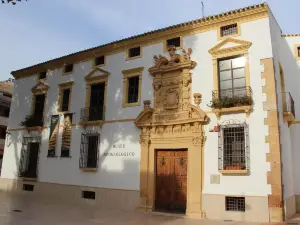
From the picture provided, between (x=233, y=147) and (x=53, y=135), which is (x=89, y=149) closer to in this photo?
(x=53, y=135)

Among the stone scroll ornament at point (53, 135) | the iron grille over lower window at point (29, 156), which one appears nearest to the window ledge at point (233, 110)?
the stone scroll ornament at point (53, 135)

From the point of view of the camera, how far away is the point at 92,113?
1580 cm

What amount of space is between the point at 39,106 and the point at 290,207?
50.5 ft

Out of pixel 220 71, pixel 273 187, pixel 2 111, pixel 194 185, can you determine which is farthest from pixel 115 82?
pixel 2 111

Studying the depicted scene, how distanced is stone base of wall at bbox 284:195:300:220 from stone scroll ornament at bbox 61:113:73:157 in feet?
36.1

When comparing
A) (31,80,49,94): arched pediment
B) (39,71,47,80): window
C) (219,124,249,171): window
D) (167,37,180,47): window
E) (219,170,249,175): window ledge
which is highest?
(167,37,180,47): window

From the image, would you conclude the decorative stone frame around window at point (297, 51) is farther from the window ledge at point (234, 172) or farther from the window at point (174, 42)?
the window ledge at point (234, 172)

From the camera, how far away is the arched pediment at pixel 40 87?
1856cm

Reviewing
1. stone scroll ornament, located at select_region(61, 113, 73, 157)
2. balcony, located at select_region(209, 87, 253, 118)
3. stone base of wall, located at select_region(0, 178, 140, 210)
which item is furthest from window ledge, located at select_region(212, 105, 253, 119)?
stone scroll ornament, located at select_region(61, 113, 73, 157)

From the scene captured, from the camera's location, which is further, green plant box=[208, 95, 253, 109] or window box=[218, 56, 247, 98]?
window box=[218, 56, 247, 98]

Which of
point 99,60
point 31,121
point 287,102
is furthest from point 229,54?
point 31,121

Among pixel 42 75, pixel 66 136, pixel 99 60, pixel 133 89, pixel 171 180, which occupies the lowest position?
pixel 171 180

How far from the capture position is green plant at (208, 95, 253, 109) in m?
11.5

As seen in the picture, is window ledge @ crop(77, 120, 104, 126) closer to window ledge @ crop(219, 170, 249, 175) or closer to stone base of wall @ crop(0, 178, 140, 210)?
stone base of wall @ crop(0, 178, 140, 210)
